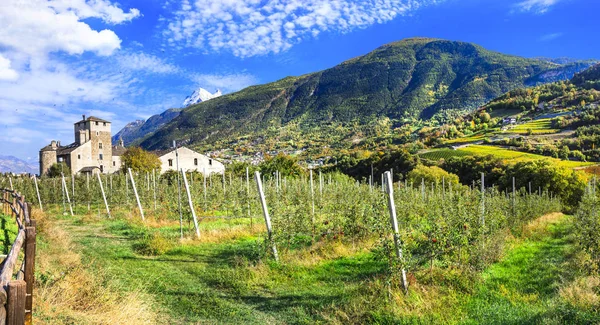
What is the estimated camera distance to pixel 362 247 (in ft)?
33.1

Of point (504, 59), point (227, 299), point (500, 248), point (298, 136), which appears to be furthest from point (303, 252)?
point (504, 59)

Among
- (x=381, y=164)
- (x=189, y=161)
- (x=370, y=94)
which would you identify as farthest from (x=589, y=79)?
(x=189, y=161)

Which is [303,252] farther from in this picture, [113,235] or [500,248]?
[113,235]

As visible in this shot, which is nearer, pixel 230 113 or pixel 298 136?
pixel 298 136

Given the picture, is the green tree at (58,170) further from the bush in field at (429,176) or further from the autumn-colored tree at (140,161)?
the bush in field at (429,176)

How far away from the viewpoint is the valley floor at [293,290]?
5090 millimetres

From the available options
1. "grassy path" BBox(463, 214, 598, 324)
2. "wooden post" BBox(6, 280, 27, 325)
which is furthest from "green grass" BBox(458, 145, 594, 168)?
"wooden post" BBox(6, 280, 27, 325)

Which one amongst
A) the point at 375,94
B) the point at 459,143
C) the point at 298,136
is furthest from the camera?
the point at 375,94

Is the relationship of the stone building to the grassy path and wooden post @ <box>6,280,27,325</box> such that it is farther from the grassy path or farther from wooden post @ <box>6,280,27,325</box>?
wooden post @ <box>6,280,27,325</box>

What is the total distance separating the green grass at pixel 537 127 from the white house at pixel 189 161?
191ft

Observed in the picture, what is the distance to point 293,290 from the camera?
688cm

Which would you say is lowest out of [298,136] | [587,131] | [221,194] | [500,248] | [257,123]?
[500,248]

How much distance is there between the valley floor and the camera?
5.09 metres

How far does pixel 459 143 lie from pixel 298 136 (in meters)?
69.1
